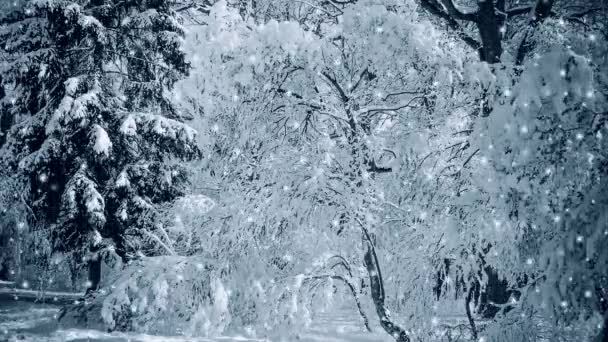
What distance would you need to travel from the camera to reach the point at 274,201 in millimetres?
6344

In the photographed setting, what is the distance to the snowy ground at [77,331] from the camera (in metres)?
8.91

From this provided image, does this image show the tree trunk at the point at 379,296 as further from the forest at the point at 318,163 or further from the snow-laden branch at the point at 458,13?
the snow-laden branch at the point at 458,13

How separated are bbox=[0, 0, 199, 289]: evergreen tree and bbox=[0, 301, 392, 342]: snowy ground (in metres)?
2.04

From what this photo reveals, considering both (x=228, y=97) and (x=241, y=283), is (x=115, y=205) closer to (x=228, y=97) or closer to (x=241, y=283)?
(x=241, y=283)

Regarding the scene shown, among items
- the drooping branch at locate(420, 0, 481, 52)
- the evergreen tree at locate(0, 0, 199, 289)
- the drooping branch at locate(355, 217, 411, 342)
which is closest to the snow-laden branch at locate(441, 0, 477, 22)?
the drooping branch at locate(420, 0, 481, 52)

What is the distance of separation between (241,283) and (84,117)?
5646mm

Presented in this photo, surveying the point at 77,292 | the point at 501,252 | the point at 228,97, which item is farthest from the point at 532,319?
the point at 77,292

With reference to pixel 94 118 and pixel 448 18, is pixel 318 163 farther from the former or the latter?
pixel 94 118

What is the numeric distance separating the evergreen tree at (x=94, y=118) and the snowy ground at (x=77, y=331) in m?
2.04

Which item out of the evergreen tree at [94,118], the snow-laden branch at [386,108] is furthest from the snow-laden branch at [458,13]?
the evergreen tree at [94,118]

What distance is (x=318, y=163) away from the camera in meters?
6.36

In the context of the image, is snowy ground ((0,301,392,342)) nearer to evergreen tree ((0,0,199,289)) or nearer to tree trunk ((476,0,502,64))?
evergreen tree ((0,0,199,289))

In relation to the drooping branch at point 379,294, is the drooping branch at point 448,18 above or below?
above

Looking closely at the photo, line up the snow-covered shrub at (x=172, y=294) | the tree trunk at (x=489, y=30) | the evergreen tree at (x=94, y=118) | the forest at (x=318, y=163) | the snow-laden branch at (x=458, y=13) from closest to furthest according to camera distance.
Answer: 1. the forest at (x=318, y=163)
2. the tree trunk at (x=489, y=30)
3. the snow-laden branch at (x=458, y=13)
4. the snow-covered shrub at (x=172, y=294)
5. the evergreen tree at (x=94, y=118)
